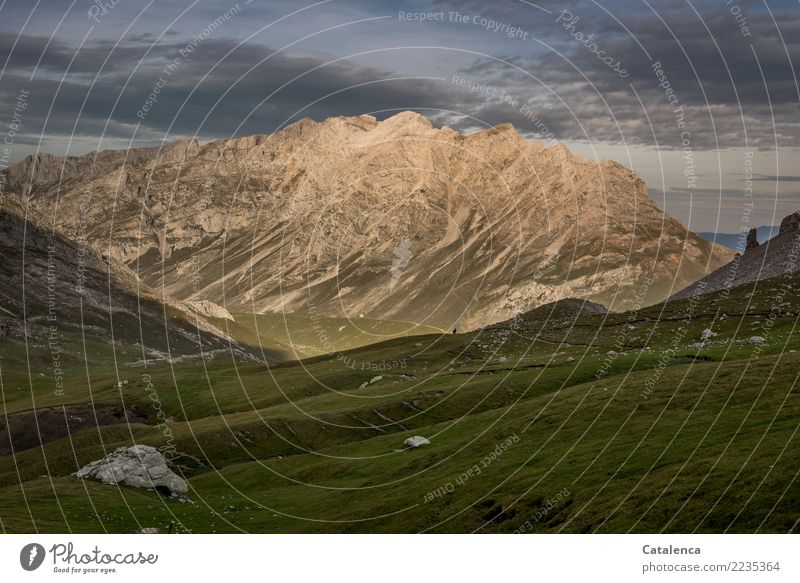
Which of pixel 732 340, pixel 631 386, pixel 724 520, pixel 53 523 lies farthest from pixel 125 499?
pixel 732 340

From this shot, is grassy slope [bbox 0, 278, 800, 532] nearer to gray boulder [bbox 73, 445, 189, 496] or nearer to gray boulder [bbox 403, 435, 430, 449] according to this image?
gray boulder [bbox 403, 435, 430, 449]

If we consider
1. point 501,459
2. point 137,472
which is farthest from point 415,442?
point 137,472

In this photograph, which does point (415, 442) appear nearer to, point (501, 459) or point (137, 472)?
point (501, 459)

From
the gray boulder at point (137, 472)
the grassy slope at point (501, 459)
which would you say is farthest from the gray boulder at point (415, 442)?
the gray boulder at point (137, 472)

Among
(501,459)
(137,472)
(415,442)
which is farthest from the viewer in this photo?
(415,442)

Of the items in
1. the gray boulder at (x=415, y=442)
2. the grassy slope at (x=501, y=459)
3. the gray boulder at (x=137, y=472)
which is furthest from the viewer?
the gray boulder at (x=415, y=442)

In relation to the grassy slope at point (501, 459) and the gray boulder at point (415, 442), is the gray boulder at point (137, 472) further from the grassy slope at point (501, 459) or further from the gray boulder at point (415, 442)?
the gray boulder at point (415, 442)
